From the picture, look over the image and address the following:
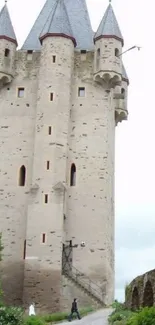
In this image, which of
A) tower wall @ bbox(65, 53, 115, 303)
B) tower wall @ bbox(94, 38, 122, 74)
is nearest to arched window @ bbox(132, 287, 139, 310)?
tower wall @ bbox(65, 53, 115, 303)

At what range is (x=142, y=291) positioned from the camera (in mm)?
21219

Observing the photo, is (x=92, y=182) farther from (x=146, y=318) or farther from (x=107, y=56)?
(x=146, y=318)

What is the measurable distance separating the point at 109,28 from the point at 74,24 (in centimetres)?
439

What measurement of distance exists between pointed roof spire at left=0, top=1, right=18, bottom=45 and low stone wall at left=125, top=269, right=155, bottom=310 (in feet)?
76.8

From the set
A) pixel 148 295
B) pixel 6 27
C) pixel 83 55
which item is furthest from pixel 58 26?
pixel 148 295

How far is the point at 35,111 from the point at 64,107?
83.3 inches

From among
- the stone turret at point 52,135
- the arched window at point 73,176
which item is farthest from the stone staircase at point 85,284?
the arched window at point 73,176

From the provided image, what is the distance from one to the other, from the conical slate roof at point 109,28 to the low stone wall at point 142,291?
21.8 meters

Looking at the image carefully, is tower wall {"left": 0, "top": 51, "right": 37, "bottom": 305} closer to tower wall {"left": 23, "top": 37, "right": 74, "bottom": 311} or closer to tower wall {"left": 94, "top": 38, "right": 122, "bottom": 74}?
tower wall {"left": 23, "top": 37, "right": 74, "bottom": 311}

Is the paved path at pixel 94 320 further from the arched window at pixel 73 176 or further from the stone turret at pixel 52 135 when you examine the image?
the arched window at pixel 73 176

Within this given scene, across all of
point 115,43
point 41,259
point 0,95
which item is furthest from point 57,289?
point 115,43

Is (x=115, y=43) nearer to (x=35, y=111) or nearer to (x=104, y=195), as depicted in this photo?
(x=35, y=111)

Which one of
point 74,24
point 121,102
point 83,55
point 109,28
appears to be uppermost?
point 74,24

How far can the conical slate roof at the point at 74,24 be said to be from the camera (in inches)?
1721
